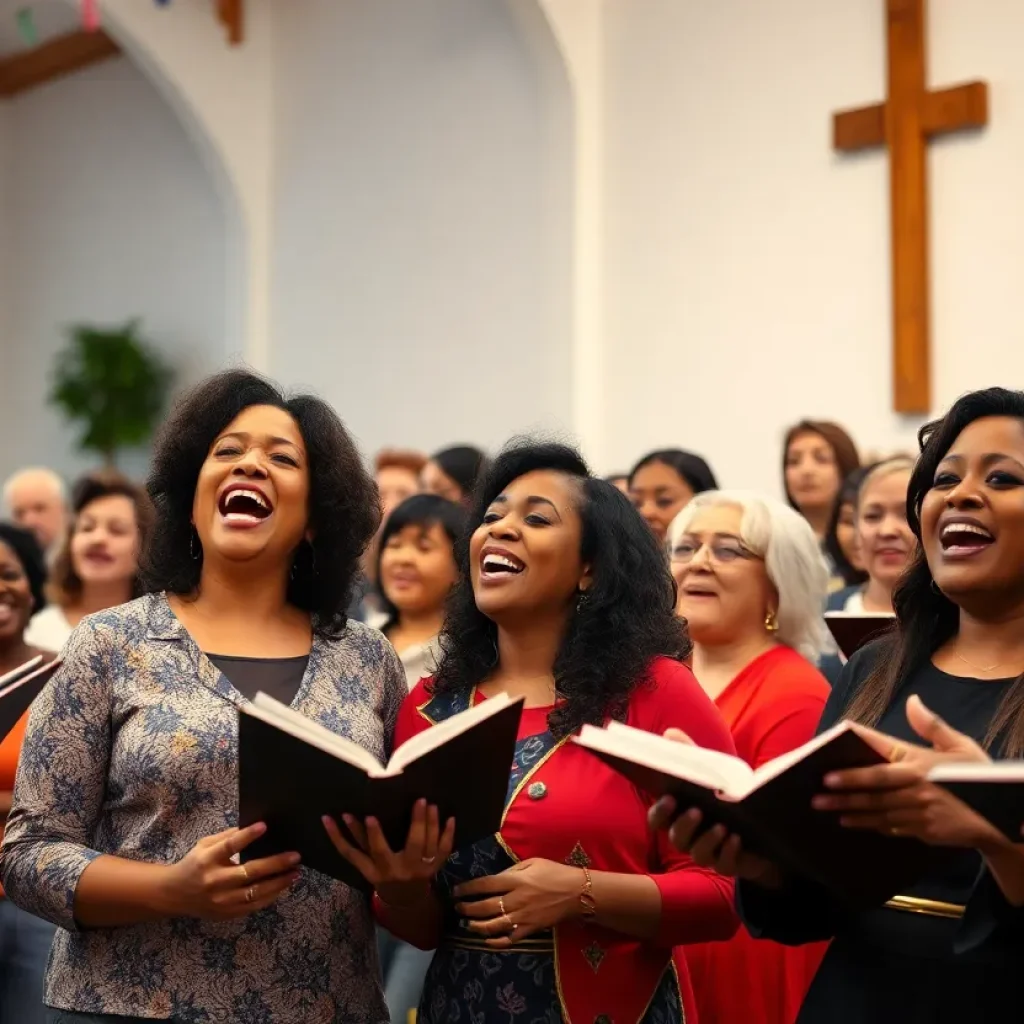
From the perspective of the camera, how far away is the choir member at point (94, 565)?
4656mm

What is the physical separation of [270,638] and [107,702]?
29 centimetres

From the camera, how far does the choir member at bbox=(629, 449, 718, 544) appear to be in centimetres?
481

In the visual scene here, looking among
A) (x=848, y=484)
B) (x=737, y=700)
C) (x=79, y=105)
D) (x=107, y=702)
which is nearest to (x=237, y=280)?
(x=79, y=105)

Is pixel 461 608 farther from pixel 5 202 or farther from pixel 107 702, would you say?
pixel 5 202

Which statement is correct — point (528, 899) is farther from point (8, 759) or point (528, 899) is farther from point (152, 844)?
point (8, 759)

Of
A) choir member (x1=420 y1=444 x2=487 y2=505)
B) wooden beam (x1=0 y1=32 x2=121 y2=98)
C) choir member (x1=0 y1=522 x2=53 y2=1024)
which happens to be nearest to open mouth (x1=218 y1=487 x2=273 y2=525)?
choir member (x1=0 y1=522 x2=53 y2=1024)

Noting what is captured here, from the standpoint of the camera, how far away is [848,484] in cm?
468

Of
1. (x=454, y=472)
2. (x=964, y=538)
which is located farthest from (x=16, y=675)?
(x=454, y=472)

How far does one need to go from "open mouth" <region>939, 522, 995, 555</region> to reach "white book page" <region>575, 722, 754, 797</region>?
486 mm

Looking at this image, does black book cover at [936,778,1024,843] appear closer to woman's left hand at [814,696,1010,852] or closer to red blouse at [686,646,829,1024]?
woman's left hand at [814,696,1010,852]

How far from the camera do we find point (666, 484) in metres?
4.83

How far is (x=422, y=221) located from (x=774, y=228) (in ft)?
7.52

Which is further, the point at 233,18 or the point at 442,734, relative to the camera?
the point at 233,18

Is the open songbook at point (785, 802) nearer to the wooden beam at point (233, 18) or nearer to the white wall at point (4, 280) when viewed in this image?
the wooden beam at point (233, 18)
